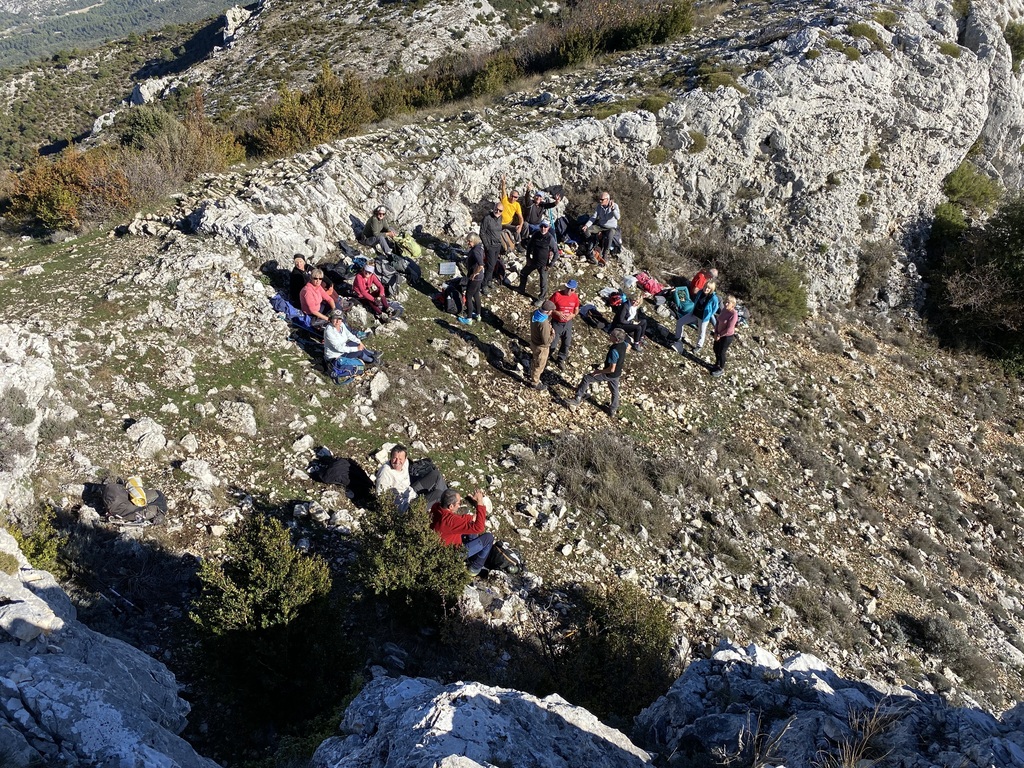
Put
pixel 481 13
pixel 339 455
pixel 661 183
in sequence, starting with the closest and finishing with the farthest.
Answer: pixel 339 455
pixel 661 183
pixel 481 13

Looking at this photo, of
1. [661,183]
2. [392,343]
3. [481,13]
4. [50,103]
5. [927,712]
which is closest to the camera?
[927,712]

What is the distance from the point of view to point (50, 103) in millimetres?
42531

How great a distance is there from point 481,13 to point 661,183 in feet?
79.9

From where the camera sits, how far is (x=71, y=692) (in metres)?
4.01

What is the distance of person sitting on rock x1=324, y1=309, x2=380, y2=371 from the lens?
9188 mm

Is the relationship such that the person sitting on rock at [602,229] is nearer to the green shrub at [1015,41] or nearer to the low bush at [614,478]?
the low bush at [614,478]

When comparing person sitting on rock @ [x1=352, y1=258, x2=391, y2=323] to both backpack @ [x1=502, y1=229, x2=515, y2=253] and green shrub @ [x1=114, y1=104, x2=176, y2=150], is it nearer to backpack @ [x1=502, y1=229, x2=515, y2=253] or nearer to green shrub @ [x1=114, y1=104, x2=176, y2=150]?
backpack @ [x1=502, y1=229, x2=515, y2=253]

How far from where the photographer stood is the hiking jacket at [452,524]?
6902 millimetres

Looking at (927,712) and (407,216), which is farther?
(407,216)

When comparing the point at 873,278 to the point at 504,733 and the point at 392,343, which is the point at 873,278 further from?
the point at 504,733

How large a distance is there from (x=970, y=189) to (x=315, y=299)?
20.6 meters

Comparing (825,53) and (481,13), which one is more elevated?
(481,13)

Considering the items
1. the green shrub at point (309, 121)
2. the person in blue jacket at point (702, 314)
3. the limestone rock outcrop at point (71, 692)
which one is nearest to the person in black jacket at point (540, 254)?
the person in blue jacket at point (702, 314)

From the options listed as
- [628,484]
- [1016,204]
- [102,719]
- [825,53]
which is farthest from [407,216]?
[1016,204]
